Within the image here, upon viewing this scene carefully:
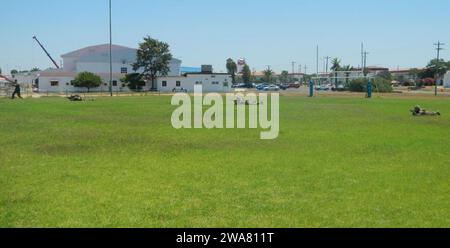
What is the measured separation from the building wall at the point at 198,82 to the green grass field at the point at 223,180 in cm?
6372

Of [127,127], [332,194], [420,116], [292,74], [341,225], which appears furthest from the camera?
[292,74]

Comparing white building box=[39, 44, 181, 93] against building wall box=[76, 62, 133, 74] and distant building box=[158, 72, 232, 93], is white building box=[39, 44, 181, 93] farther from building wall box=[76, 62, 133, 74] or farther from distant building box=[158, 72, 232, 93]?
distant building box=[158, 72, 232, 93]

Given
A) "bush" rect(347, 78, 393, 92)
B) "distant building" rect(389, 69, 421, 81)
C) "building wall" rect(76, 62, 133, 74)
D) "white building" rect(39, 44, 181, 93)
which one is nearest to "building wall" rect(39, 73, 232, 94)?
"white building" rect(39, 44, 181, 93)

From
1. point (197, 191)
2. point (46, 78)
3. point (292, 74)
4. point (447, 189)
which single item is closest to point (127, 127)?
point (197, 191)

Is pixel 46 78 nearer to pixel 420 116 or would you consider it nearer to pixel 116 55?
pixel 116 55

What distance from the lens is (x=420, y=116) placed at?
2488cm

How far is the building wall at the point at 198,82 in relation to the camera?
79.4 metres

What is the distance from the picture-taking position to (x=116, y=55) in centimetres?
9175

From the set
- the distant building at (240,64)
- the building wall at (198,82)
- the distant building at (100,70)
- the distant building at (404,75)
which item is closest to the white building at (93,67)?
the distant building at (100,70)

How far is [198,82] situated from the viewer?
81.6 metres
